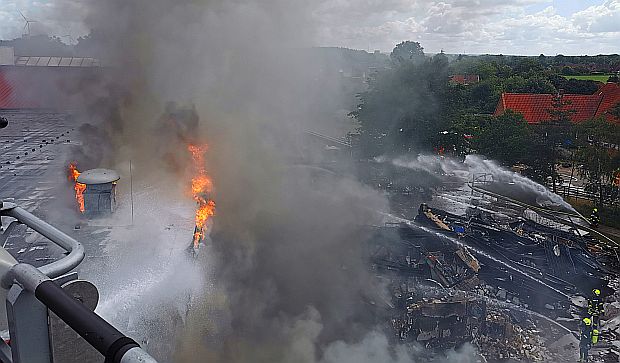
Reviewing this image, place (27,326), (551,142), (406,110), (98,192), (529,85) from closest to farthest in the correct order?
(27,326) → (98,192) → (551,142) → (406,110) → (529,85)

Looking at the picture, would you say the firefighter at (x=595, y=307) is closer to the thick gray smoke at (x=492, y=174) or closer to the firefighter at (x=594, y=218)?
the firefighter at (x=594, y=218)

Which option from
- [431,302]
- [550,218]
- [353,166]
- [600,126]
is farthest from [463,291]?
[600,126]

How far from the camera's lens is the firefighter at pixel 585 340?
28.9 feet

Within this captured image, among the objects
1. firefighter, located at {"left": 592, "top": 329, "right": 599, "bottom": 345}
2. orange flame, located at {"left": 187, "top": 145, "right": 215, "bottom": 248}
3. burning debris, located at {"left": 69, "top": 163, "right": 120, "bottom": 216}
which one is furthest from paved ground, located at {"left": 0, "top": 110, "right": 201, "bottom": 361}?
firefighter, located at {"left": 592, "top": 329, "right": 599, "bottom": 345}

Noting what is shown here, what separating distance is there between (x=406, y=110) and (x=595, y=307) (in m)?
13.0

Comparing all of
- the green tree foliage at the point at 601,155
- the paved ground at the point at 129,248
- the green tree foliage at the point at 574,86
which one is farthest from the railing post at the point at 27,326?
the green tree foliage at the point at 574,86

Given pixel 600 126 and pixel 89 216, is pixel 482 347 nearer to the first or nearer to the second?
pixel 89 216

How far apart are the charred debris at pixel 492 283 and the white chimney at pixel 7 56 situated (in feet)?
95.5

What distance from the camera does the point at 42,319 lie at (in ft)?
4.82

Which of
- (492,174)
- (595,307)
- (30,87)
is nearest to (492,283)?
(595,307)

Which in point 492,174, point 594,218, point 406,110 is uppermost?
point 406,110

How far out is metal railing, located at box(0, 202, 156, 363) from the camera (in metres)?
1.18

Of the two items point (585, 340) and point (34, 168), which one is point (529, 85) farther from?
point (34, 168)

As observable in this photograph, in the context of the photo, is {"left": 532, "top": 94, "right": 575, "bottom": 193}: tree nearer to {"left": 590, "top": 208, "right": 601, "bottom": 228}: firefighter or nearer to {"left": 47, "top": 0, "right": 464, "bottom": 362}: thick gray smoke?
{"left": 590, "top": 208, "right": 601, "bottom": 228}: firefighter
